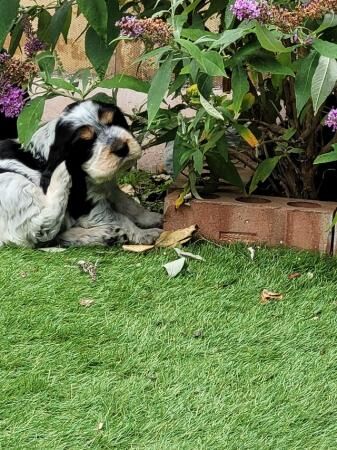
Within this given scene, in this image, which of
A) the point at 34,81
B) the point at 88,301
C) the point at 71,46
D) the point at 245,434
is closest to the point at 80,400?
the point at 245,434

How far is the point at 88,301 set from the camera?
367 cm

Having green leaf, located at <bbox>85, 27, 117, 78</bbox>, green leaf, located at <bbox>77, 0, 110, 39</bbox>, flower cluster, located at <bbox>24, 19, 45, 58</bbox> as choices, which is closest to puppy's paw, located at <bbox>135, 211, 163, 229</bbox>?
green leaf, located at <bbox>85, 27, 117, 78</bbox>

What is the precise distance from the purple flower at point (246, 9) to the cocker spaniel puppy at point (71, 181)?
3.90 feet

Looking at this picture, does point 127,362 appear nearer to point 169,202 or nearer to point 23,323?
point 23,323

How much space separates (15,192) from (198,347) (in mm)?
1617

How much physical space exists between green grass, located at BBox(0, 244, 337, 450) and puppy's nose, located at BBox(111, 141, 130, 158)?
0.53m

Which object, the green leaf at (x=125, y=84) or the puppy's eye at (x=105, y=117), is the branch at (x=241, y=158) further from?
the green leaf at (x=125, y=84)

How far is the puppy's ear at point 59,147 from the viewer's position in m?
4.25

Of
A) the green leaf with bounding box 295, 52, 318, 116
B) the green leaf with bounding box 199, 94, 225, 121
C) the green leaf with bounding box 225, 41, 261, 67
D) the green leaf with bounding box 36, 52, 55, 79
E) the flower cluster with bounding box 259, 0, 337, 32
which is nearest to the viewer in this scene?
the flower cluster with bounding box 259, 0, 337, 32

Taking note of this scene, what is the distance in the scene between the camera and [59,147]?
428cm

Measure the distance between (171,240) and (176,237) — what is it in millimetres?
32

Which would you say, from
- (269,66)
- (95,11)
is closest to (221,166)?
(269,66)

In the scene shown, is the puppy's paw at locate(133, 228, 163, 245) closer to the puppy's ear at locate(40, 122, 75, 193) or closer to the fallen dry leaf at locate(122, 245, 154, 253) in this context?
the fallen dry leaf at locate(122, 245, 154, 253)

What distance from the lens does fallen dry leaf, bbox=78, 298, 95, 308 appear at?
3629mm
